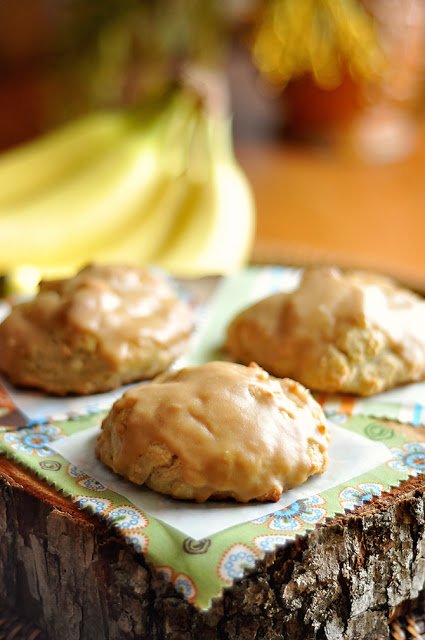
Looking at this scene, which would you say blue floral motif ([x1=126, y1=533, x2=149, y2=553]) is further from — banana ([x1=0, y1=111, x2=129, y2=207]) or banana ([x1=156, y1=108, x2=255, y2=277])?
banana ([x1=0, y1=111, x2=129, y2=207])

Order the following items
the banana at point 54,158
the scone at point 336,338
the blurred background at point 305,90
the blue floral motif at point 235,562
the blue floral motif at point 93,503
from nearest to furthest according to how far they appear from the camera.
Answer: the blue floral motif at point 235,562 < the blue floral motif at point 93,503 < the scone at point 336,338 < the banana at point 54,158 < the blurred background at point 305,90

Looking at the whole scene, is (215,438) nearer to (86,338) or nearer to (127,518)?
(127,518)

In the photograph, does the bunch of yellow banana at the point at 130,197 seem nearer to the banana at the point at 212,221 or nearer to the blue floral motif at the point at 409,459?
the banana at the point at 212,221

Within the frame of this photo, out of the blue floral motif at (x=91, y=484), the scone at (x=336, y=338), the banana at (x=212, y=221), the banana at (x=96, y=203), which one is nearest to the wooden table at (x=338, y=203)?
the banana at (x=212, y=221)

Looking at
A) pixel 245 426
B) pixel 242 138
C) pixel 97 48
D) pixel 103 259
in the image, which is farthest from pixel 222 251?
pixel 242 138

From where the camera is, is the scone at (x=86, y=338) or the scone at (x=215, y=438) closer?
the scone at (x=215, y=438)

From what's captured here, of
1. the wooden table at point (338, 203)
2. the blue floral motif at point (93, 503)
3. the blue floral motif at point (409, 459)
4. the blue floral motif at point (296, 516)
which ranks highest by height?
the blue floral motif at point (296, 516)

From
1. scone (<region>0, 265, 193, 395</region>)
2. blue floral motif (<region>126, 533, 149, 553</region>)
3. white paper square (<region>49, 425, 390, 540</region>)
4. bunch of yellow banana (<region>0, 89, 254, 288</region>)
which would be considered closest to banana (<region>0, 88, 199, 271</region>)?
bunch of yellow banana (<region>0, 89, 254, 288</region>)

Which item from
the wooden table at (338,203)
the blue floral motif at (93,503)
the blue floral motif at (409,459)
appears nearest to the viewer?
the blue floral motif at (93,503)

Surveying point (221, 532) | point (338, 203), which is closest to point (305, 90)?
point (338, 203)
